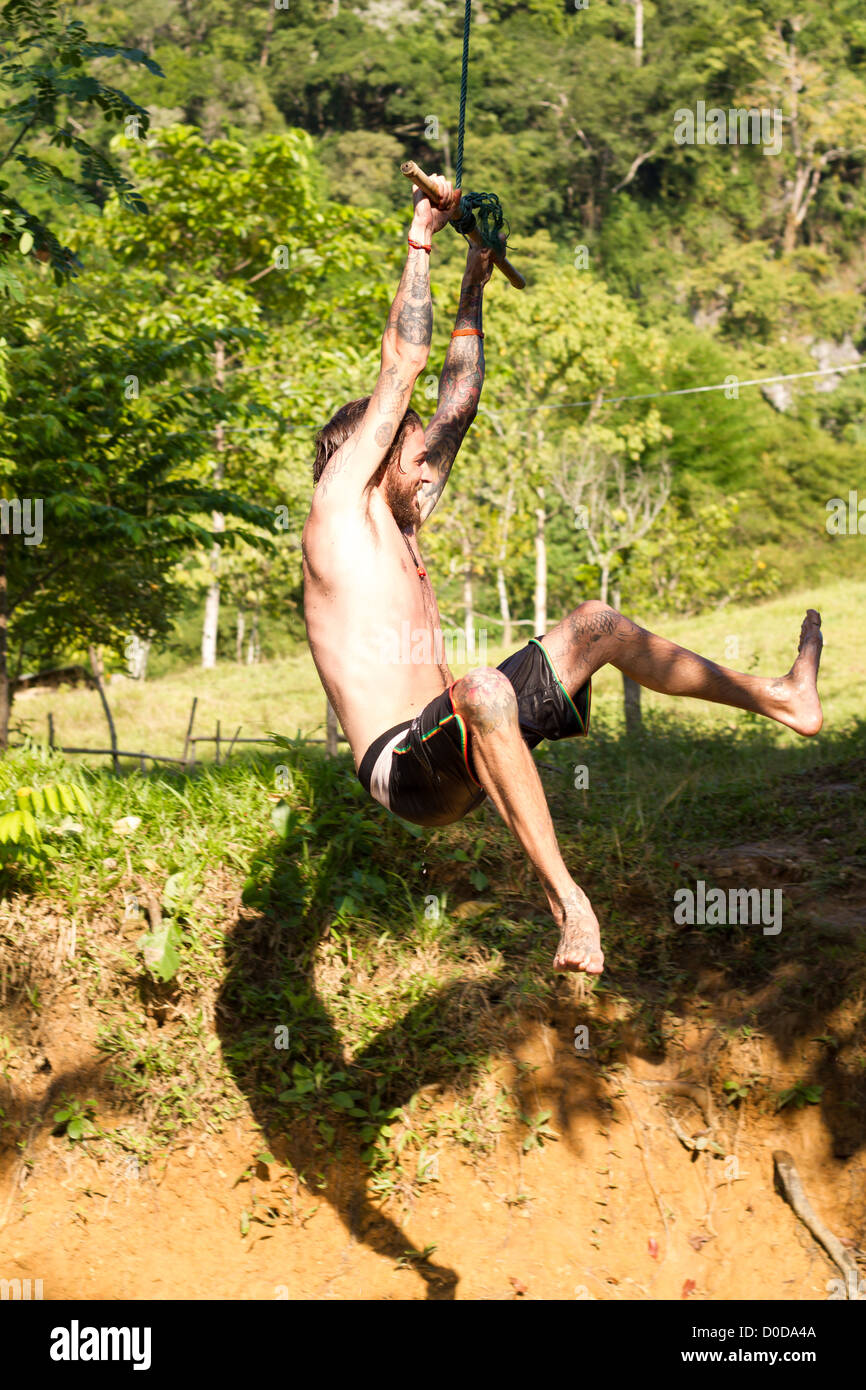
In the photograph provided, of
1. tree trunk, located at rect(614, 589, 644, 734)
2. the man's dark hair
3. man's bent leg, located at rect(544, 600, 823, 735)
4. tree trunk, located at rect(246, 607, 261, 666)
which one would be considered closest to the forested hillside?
tree trunk, located at rect(246, 607, 261, 666)

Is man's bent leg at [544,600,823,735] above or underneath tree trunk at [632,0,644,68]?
underneath

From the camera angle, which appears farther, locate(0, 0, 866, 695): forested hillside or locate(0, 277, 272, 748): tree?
locate(0, 0, 866, 695): forested hillside

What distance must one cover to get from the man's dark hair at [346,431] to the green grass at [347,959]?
2.67 meters

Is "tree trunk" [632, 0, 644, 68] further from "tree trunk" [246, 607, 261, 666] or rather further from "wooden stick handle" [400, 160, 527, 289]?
"wooden stick handle" [400, 160, 527, 289]

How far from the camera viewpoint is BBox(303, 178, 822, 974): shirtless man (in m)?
3.54

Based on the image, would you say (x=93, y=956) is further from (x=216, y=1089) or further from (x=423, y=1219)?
(x=423, y=1219)

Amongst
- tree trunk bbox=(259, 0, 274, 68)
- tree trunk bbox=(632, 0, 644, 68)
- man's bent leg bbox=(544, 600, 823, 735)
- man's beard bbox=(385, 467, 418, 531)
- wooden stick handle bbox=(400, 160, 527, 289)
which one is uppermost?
tree trunk bbox=(632, 0, 644, 68)

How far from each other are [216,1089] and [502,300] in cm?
3044

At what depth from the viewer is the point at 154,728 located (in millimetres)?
24219

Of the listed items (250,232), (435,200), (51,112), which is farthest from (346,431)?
(250,232)

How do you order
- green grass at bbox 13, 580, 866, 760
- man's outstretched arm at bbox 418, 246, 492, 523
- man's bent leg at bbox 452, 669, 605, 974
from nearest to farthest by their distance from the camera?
1. man's bent leg at bbox 452, 669, 605, 974
2. man's outstretched arm at bbox 418, 246, 492, 523
3. green grass at bbox 13, 580, 866, 760

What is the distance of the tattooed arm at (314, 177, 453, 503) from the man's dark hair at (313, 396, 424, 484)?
0.06 metres

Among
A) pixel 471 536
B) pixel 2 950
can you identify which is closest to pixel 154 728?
pixel 471 536

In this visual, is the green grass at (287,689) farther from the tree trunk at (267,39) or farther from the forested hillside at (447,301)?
the tree trunk at (267,39)
